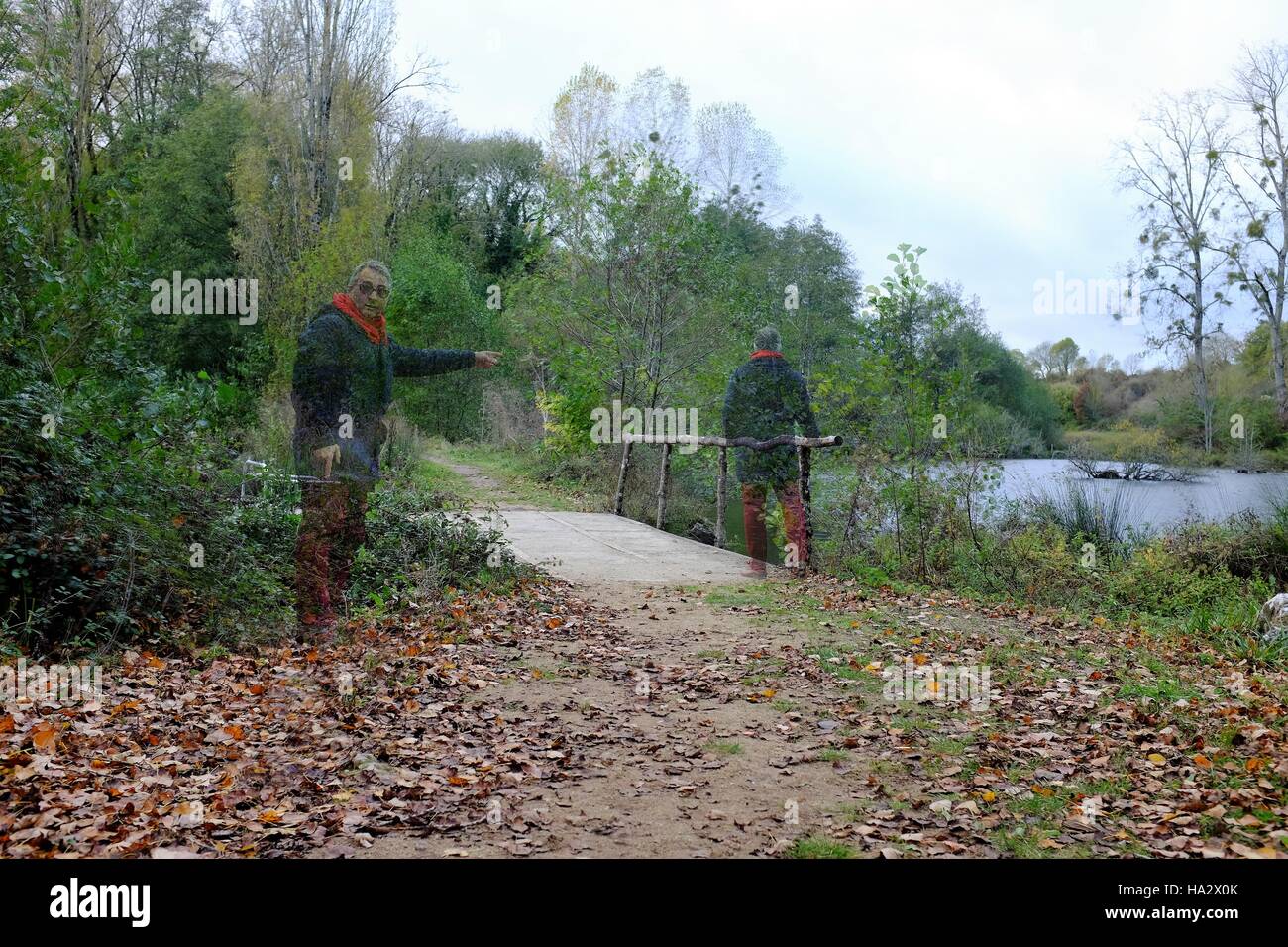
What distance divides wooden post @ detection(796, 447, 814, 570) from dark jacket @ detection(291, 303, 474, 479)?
4.32 meters

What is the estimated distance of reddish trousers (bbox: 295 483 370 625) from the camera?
7316 millimetres

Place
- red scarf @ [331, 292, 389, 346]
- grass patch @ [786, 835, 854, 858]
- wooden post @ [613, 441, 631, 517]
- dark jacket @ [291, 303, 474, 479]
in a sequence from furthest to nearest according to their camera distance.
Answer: wooden post @ [613, 441, 631, 517], red scarf @ [331, 292, 389, 346], dark jacket @ [291, 303, 474, 479], grass patch @ [786, 835, 854, 858]

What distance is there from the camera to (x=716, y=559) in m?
11.3

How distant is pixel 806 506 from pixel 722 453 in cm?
228

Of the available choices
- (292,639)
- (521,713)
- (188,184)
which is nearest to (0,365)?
(292,639)

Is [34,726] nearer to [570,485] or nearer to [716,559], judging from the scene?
[716,559]

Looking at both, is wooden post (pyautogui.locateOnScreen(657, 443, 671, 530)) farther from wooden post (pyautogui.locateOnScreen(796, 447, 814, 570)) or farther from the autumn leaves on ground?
the autumn leaves on ground

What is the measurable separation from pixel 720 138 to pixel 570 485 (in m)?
→ 25.0

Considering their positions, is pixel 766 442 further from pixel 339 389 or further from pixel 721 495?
pixel 339 389

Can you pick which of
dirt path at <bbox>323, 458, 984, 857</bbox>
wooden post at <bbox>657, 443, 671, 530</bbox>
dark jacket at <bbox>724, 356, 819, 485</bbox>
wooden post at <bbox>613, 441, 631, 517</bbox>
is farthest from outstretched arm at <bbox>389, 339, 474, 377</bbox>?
wooden post at <bbox>613, 441, 631, 517</bbox>

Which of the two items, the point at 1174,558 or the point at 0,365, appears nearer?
the point at 0,365

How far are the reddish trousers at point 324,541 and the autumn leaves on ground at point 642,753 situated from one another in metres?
0.56

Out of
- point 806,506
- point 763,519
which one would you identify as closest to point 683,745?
point 806,506
